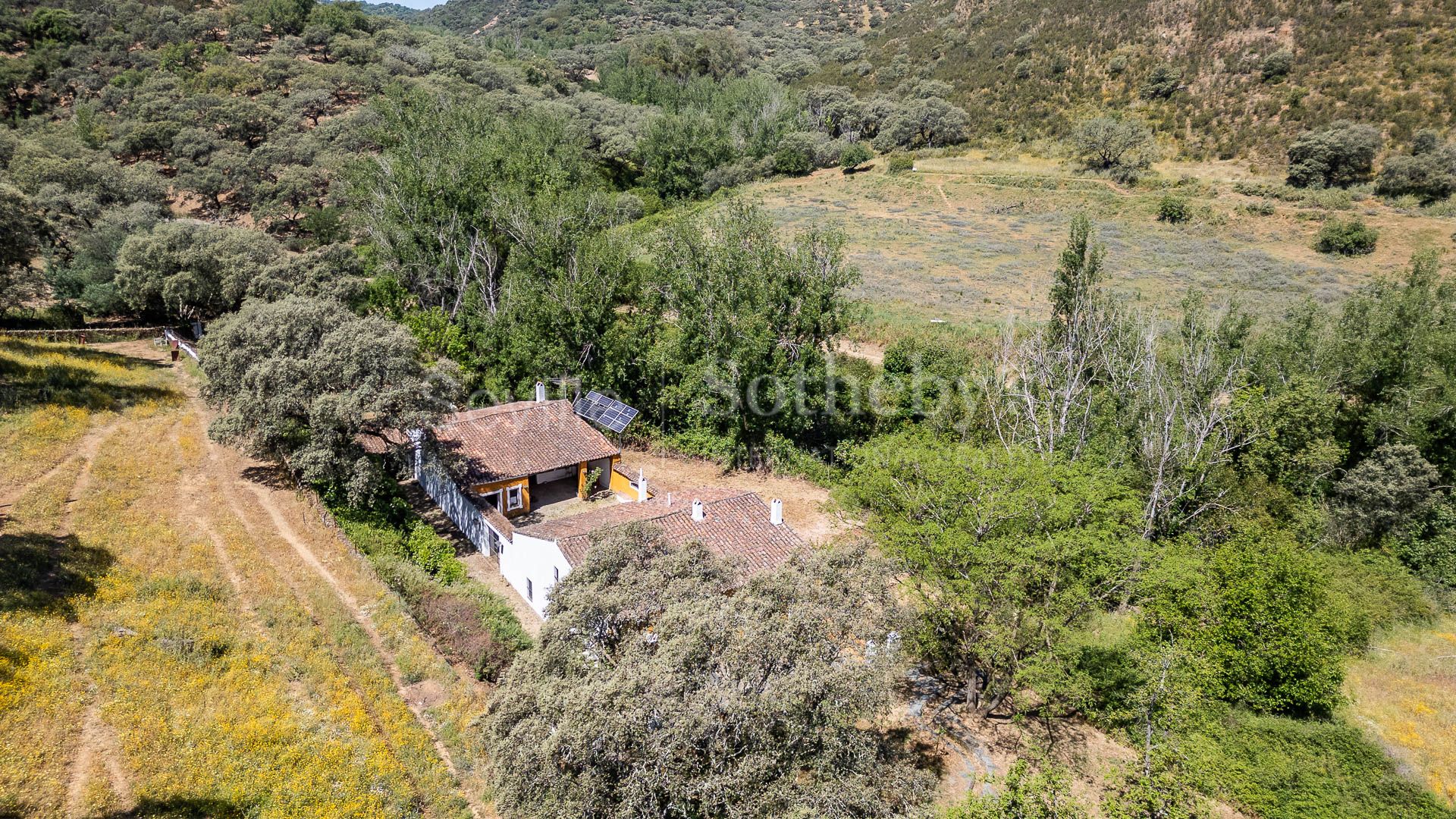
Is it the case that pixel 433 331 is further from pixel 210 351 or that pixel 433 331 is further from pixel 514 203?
pixel 210 351

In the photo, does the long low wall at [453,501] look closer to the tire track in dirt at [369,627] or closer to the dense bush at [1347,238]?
the tire track in dirt at [369,627]

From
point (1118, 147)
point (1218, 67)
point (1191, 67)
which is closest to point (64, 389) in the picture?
point (1118, 147)

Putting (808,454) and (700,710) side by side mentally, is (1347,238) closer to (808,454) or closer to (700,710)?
(808,454)

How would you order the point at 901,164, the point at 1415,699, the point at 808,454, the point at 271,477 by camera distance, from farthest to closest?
the point at 901,164 → the point at 808,454 → the point at 271,477 → the point at 1415,699

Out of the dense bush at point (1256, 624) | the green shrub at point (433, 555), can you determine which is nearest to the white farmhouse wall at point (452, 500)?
the green shrub at point (433, 555)

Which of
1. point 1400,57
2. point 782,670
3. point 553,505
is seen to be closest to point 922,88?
point 1400,57

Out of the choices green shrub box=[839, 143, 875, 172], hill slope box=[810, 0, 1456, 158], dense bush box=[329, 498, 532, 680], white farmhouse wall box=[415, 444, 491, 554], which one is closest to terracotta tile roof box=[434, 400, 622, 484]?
white farmhouse wall box=[415, 444, 491, 554]

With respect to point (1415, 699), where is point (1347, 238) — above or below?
above
